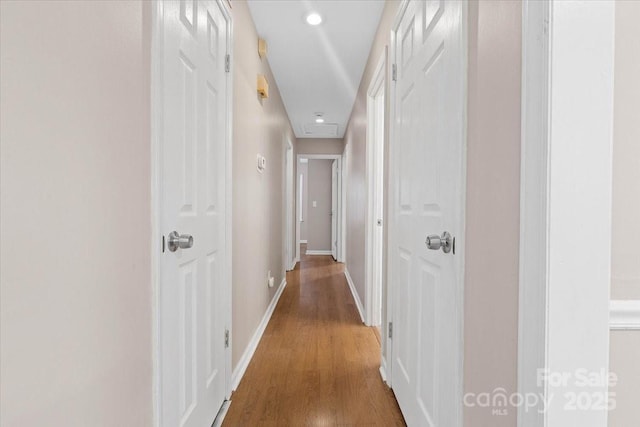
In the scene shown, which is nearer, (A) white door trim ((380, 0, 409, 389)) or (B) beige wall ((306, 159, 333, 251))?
(A) white door trim ((380, 0, 409, 389))

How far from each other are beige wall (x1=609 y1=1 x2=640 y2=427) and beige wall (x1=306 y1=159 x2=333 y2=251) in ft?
23.4

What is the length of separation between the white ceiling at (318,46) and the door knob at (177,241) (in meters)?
1.85

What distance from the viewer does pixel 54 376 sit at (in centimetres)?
64

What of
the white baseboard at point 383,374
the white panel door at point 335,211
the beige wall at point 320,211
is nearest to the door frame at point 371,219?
the white baseboard at point 383,374

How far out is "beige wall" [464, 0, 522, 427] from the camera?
29.1 inches

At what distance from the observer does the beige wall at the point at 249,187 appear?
1.97 m

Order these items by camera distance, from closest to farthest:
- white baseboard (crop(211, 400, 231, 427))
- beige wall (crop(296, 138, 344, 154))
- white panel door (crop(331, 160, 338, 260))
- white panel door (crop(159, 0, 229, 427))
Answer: white panel door (crop(159, 0, 229, 427))
white baseboard (crop(211, 400, 231, 427))
beige wall (crop(296, 138, 344, 154))
white panel door (crop(331, 160, 338, 260))

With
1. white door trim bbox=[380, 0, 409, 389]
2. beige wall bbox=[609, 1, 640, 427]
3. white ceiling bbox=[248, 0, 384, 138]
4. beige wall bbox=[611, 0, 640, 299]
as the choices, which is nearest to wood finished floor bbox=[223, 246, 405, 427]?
white door trim bbox=[380, 0, 409, 389]

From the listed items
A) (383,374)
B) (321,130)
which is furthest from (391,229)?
(321,130)

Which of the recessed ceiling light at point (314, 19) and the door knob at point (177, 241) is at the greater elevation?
the recessed ceiling light at point (314, 19)

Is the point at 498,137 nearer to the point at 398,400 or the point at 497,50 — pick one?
the point at 497,50

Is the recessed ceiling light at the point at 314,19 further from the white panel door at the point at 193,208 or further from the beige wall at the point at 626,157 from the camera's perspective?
the beige wall at the point at 626,157

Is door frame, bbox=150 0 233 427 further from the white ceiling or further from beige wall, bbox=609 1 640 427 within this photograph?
the white ceiling

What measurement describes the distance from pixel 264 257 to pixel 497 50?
248 centimetres
